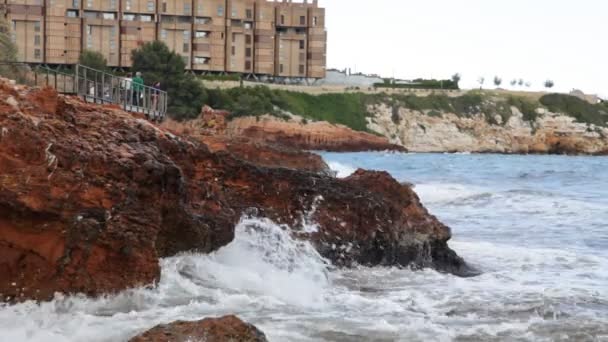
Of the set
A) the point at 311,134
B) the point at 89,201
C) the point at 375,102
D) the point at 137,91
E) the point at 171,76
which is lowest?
the point at 311,134

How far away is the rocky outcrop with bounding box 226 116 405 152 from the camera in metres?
87.3

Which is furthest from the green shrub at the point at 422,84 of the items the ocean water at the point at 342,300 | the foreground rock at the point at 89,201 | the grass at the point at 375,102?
the foreground rock at the point at 89,201

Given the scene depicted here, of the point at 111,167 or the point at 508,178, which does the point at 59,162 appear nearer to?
the point at 111,167

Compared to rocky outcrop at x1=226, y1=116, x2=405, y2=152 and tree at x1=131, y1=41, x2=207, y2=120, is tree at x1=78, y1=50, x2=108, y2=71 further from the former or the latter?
rocky outcrop at x1=226, y1=116, x2=405, y2=152

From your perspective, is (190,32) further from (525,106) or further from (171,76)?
(525,106)

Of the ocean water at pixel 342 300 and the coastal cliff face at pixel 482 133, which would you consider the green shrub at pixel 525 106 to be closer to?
the coastal cliff face at pixel 482 133

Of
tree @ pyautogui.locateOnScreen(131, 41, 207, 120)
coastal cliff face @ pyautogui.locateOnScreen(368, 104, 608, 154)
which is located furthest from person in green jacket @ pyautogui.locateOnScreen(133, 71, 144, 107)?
coastal cliff face @ pyautogui.locateOnScreen(368, 104, 608, 154)

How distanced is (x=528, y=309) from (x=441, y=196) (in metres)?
20.3

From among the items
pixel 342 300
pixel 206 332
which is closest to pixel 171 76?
pixel 342 300

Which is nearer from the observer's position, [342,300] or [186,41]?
[342,300]

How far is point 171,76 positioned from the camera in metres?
81.4

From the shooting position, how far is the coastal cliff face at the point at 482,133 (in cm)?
10444

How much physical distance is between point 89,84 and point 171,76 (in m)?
59.6

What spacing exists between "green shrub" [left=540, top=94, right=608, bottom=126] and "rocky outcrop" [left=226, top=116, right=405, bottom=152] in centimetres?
2858
